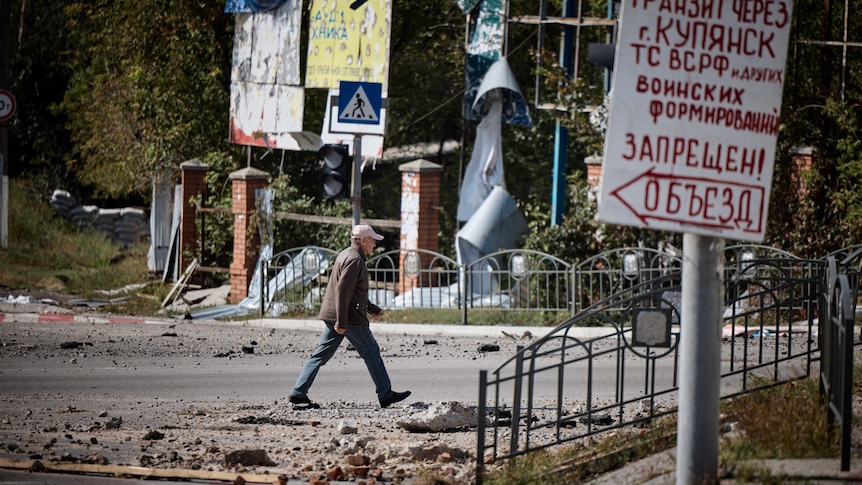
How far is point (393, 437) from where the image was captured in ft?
28.3

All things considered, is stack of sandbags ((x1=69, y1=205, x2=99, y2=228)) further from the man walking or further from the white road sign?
the white road sign

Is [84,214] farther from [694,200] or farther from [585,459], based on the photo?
[694,200]

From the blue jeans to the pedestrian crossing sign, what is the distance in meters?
4.32

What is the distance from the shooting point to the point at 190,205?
2252 cm

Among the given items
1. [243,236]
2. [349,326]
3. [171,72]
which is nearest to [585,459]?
[349,326]

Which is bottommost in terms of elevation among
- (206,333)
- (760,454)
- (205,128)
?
(206,333)

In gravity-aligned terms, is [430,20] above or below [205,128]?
above

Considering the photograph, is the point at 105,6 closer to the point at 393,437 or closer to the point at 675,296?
the point at 675,296

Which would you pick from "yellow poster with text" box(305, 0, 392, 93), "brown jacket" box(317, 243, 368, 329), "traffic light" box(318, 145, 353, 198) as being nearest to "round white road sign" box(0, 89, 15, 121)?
"yellow poster with text" box(305, 0, 392, 93)

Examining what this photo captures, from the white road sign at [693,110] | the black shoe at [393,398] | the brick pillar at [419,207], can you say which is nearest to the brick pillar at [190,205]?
the brick pillar at [419,207]

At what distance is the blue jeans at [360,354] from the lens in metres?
9.90

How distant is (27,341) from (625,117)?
11059mm

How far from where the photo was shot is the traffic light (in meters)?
14.5

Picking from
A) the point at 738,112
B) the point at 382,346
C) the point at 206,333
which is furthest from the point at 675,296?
the point at 738,112
